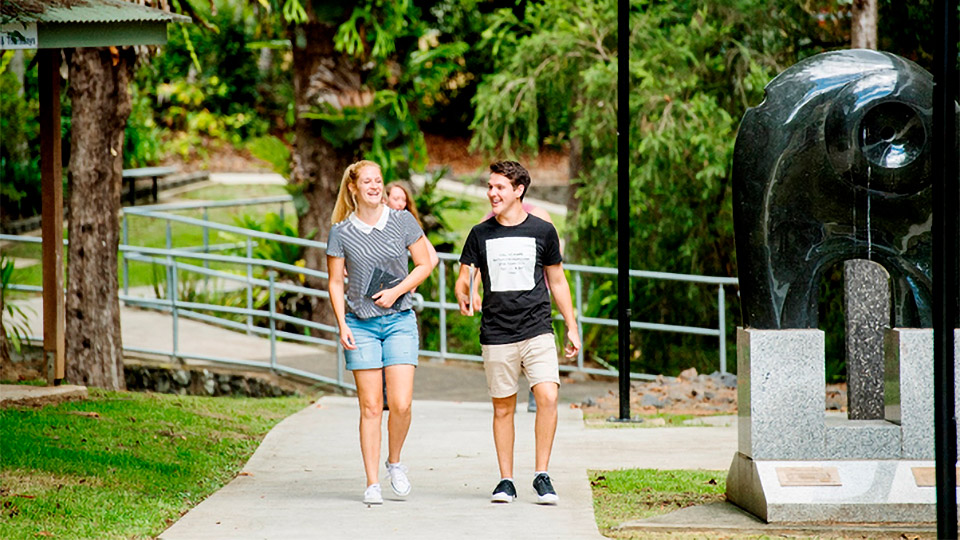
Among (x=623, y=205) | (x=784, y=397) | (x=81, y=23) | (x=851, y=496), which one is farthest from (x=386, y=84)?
(x=851, y=496)

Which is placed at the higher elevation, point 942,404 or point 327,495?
point 942,404

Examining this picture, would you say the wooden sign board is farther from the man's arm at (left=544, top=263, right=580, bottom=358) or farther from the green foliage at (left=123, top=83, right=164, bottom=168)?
the green foliage at (left=123, top=83, right=164, bottom=168)

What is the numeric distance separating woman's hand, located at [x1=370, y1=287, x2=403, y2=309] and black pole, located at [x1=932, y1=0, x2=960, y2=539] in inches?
113

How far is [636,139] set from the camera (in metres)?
15.6

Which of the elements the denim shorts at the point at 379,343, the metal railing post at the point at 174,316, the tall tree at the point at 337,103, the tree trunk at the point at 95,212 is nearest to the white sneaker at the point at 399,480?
the denim shorts at the point at 379,343

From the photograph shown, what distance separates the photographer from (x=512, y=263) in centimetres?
715

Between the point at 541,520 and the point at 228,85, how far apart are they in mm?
27243

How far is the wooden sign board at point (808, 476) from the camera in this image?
6.61 meters

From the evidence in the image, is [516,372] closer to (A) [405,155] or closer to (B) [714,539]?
(B) [714,539]

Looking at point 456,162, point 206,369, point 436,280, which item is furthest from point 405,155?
point 456,162

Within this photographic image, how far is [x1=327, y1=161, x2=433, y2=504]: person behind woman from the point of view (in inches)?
286

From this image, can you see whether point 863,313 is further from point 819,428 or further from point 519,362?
point 519,362

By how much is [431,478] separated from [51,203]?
446cm

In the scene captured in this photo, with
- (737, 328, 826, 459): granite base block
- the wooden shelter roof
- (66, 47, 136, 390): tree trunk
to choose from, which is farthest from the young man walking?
(66, 47, 136, 390): tree trunk
